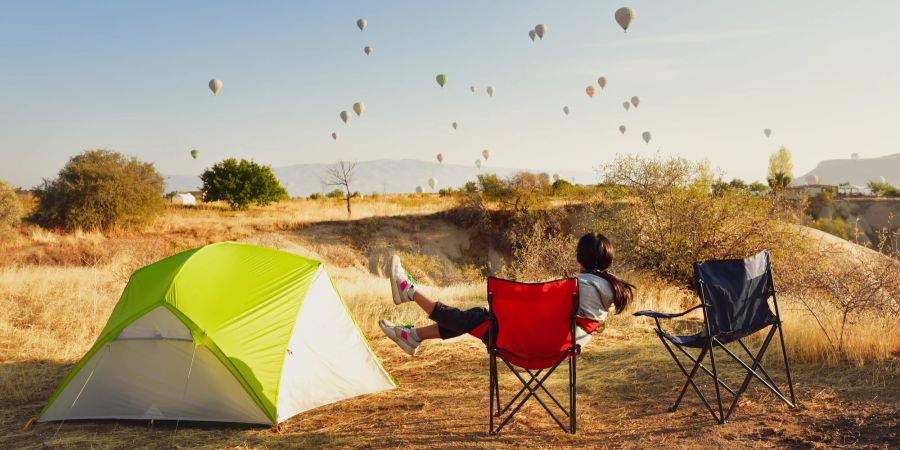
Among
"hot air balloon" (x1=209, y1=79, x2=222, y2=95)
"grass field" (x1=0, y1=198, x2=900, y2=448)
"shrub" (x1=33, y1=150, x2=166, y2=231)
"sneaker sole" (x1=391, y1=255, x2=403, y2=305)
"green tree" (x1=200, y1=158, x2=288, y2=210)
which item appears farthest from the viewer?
"hot air balloon" (x1=209, y1=79, x2=222, y2=95)

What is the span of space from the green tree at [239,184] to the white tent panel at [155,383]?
109 feet

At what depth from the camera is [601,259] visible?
4.56 metres

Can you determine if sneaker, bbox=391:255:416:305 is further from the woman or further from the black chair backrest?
the black chair backrest

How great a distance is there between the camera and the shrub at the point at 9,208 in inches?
1029

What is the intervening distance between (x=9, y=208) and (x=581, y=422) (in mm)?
29361

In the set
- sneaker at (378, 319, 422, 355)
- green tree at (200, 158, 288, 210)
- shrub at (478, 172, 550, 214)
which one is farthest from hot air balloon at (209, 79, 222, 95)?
sneaker at (378, 319, 422, 355)

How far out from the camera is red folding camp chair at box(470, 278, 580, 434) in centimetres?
429

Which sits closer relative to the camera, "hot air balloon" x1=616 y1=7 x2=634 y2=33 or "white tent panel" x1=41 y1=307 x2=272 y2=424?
"white tent panel" x1=41 y1=307 x2=272 y2=424

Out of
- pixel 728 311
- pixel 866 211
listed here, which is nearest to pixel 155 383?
pixel 728 311

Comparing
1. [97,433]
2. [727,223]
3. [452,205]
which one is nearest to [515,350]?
[97,433]

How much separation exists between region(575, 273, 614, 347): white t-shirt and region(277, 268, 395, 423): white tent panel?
2315 mm

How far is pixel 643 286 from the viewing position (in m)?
13.8

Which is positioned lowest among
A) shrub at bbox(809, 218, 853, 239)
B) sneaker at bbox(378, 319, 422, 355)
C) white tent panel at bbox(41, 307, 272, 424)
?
shrub at bbox(809, 218, 853, 239)

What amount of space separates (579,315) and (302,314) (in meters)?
2.50
